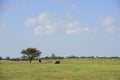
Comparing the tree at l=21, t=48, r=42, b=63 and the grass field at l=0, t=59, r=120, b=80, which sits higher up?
the tree at l=21, t=48, r=42, b=63

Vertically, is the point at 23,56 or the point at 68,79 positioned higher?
the point at 23,56

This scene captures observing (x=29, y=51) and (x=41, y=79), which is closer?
(x=41, y=79)

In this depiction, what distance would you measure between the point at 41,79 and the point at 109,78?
4.10 m

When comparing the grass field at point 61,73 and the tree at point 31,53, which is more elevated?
the tree at point 31,53

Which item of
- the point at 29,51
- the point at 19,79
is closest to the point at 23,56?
the point at 29,51

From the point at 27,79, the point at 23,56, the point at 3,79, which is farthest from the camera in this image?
the point at 23,56

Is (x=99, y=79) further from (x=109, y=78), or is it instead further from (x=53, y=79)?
(x=53, y=79)

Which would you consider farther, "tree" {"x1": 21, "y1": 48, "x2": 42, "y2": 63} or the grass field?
"tree" {"x1": 21, "y1": 48, "x2": 42, "y2": 63}

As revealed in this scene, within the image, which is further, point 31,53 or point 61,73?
point 31,53

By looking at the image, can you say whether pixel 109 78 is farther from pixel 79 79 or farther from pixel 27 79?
pixel 27 79

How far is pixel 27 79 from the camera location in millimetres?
20078

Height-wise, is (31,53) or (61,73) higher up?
(31,53)

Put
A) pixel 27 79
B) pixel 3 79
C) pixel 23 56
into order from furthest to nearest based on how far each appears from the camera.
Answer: pixel 23 56 < pixel 27 79 < pixel 3 79

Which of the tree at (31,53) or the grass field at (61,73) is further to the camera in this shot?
the tree at (31,53)
